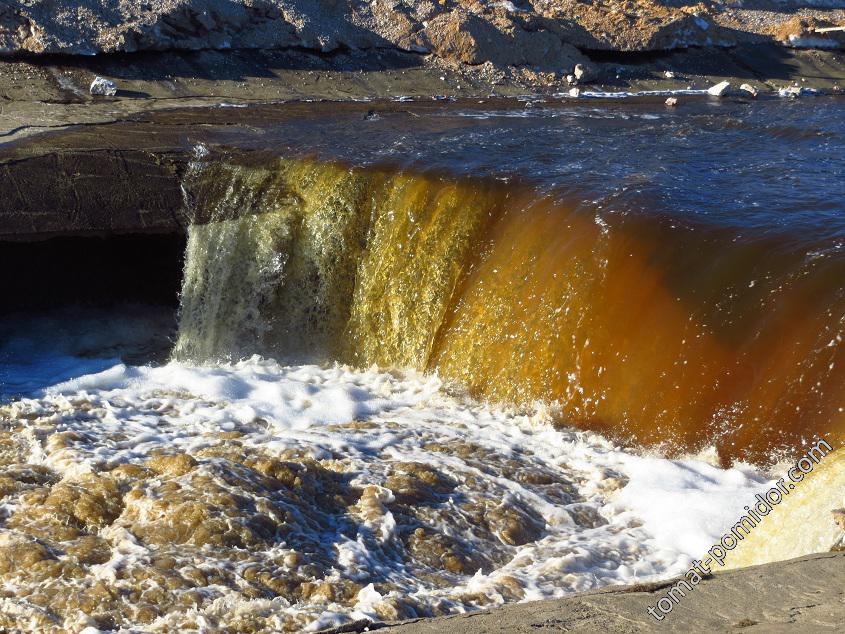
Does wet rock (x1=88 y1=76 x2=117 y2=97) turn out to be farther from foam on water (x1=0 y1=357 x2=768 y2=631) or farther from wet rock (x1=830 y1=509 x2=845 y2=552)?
wet rock (x1=830 y1=509 x2=845 y2=552)

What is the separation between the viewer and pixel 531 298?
626cm

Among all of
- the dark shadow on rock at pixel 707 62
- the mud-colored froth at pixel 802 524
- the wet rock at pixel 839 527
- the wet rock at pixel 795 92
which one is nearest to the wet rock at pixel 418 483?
the mud-colored froth at pixel 802 524

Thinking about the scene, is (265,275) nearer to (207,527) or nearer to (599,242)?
(599,242)

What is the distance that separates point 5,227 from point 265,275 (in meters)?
2.02

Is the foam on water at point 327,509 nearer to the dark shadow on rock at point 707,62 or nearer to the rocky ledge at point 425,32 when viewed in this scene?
the rocky ledge at point 425,32

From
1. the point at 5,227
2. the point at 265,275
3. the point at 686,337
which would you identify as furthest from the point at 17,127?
the point at 686,337

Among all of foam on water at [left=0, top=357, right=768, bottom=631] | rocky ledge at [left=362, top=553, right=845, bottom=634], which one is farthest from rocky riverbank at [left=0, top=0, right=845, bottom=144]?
rocky ledge at [left=362, top=553, right=845, bottom=634]

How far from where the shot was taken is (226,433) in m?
5.50

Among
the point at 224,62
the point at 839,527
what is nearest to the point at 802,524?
the point at 839,527

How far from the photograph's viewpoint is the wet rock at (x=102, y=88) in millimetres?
11070

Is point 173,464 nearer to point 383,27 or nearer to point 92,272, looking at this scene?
point 92,272

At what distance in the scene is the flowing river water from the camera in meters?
4.08

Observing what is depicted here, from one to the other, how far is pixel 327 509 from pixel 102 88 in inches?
317

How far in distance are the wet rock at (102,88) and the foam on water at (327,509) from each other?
5.96 m
